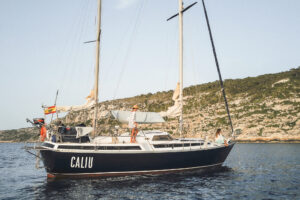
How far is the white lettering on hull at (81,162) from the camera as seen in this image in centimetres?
1546

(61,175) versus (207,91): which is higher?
(207,91)

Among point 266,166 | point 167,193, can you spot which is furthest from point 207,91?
point 167,193

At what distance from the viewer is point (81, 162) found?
15.6m

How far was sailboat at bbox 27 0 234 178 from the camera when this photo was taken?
15.5 meters

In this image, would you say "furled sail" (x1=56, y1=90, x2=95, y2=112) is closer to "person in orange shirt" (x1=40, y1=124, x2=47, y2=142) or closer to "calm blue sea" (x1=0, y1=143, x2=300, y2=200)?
"person in orange shirt" (x1=40, y1=124, x2=47, y2=142)

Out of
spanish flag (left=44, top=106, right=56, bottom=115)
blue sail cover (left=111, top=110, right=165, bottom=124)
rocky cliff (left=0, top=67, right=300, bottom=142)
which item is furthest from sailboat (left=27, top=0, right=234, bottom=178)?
rocky cliff (left=0, top=67, right=300, bottom=142)

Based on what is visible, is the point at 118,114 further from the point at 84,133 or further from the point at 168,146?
the point at 168,146

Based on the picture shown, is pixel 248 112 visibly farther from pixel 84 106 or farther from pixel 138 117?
pixel 84 106

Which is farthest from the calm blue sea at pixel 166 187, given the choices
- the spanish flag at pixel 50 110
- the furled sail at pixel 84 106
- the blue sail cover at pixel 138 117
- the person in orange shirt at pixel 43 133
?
the furled sail at pixel 84 106

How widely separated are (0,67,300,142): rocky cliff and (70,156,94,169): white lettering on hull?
81.7 feet

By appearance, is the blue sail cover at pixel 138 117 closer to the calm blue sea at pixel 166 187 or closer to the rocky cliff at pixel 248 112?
the calm blue sea at pixel 166 187

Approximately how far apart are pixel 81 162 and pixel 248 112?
48.2 m

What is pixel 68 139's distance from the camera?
16.2 metres

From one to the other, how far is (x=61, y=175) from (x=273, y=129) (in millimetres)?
44522
